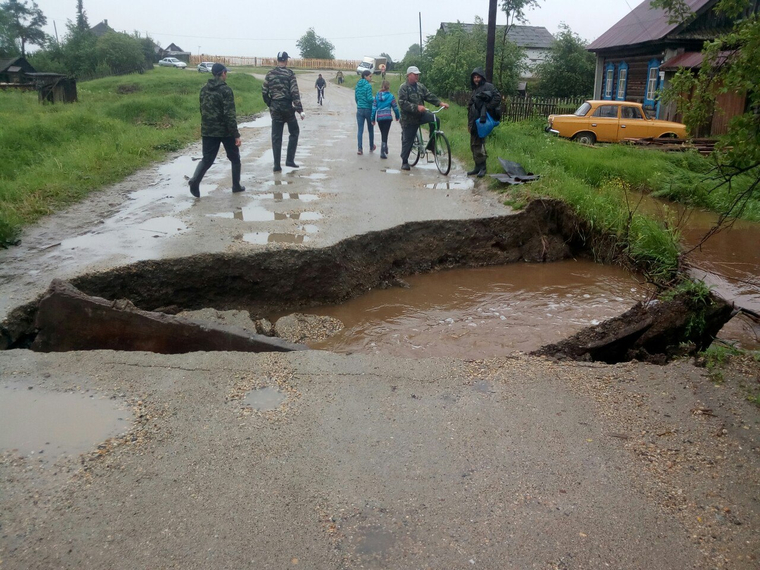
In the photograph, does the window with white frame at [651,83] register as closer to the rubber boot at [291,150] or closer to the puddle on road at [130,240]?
the rubber boot at [291,150]

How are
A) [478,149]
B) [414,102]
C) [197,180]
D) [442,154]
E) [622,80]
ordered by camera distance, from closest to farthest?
[197,180], [478,149], [414,102], [442,154], [622,80]

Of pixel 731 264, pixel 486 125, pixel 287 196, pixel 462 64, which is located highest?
pixel 462 64

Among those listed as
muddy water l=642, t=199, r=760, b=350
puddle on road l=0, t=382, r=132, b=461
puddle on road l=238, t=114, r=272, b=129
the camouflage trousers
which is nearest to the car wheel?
muddy water l=642, t=199, r=760, b=350

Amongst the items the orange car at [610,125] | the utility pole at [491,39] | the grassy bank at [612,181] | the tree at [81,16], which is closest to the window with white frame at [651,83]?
the orange car at [610,125]

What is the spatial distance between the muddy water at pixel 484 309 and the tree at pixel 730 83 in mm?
2501

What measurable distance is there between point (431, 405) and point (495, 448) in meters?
0.54

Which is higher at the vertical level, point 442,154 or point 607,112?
point 607,112

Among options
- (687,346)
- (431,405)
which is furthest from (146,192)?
(687,346)

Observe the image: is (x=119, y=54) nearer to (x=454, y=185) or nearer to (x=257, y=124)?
(x=257, y=124)

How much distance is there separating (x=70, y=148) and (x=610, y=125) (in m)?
13.3

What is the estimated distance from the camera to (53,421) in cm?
333

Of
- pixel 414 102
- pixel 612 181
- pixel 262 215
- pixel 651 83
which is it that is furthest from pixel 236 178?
pixel 651 83

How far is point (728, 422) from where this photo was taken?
3352 millimetres

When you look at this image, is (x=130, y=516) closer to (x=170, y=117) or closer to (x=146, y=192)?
(x=146, y=192)
